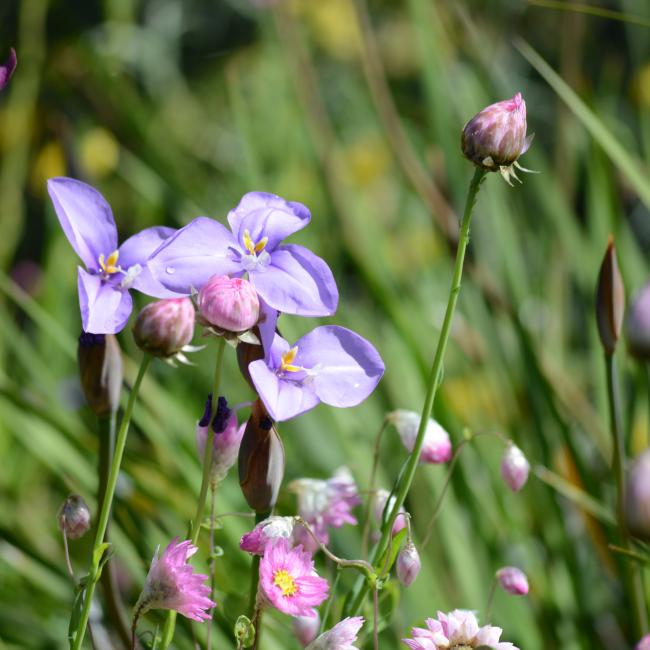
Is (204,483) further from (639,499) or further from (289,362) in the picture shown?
(639,499)

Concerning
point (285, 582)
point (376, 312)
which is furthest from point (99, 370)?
point (376, 312)

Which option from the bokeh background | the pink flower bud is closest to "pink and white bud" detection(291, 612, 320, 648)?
the bokeh background

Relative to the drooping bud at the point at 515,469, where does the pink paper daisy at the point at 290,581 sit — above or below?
above

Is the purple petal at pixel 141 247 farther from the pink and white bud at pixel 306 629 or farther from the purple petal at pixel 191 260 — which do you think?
the pink and white bud at pixel 306 629

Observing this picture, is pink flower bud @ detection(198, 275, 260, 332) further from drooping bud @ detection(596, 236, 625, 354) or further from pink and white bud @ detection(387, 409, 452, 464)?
drooping bud @ detection(596, 236, 625, 354)

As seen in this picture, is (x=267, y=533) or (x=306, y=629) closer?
(x=267, y=533)

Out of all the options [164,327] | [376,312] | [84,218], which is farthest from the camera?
[376,312]

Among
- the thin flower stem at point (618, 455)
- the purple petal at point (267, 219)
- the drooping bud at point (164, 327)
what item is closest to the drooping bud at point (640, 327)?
the thin flower stem at point (618, 455)

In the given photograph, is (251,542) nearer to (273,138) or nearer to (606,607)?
(606,607)
